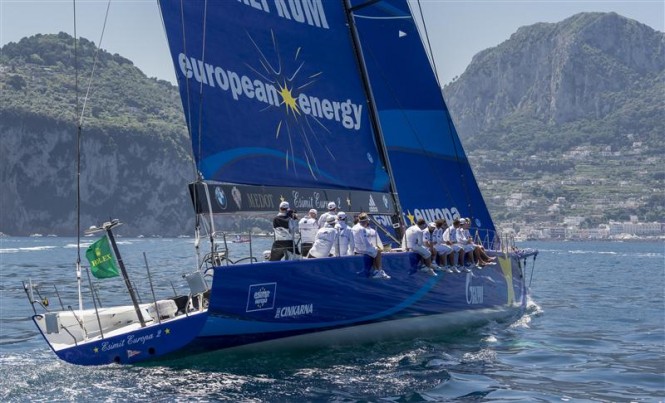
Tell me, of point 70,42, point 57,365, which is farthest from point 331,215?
point 70,42

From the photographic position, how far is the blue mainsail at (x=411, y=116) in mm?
18516

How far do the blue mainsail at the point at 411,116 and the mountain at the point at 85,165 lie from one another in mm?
113884

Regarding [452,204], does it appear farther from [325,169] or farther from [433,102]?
[325,169]

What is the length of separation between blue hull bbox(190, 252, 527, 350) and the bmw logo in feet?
4.79

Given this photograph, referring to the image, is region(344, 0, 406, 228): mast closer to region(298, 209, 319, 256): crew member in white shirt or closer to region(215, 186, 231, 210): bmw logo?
region(298, 209, 319, 256): crew member in white shirt

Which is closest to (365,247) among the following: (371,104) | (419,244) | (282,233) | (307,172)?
(282,233)

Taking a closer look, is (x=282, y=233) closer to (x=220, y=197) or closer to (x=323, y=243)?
(x=323, y=243)

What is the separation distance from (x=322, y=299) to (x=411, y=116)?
6479mm

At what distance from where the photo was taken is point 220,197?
13852 millimetres

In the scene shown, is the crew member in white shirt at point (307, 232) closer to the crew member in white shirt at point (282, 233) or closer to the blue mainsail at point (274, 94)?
the crew member in white shirt at point (282, 233)

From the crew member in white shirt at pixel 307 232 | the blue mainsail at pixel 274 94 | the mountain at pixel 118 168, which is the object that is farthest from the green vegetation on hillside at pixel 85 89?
the crew member in white shirt at pixel 307 232

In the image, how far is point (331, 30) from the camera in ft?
54.9

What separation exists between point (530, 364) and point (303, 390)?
166 inches

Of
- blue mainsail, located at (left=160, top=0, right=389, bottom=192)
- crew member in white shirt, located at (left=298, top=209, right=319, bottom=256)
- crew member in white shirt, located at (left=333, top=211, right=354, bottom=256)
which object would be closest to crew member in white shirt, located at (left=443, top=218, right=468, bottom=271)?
blue mainsail, located at (left=160, top=0, right=389, bottom=192)
